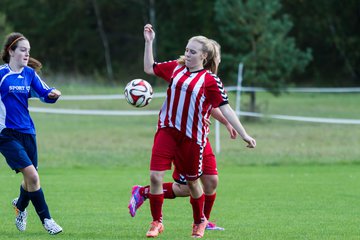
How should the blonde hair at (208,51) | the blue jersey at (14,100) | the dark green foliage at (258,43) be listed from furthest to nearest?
the dark green foliage at (258,43) → the blue jersey at (14,100) → the blonde hair at (208,51)

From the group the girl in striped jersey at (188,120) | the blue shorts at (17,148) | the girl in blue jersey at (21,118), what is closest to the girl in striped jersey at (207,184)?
the girl in striped jersey at (188,120)

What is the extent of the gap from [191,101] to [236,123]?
0.46 m

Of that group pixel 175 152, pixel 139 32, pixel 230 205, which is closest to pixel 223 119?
pixel 175 152

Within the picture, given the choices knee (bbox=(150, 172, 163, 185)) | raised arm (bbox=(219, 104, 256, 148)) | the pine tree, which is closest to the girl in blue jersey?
knee (bbox=(150, 172, 163, 185))

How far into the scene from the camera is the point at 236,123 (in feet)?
25.1

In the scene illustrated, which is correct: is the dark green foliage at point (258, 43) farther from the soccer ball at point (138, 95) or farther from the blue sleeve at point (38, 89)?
the soccer ball at point (138, 95)

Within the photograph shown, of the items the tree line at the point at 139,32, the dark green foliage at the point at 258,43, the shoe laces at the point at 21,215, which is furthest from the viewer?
the tree line at the point at 139,32

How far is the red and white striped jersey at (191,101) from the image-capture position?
7.68m

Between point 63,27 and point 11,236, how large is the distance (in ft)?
157

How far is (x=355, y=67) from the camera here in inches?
1804

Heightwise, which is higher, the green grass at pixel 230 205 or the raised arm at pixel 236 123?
the raised arm at pixel 236 123

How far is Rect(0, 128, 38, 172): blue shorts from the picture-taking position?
7992 millimetres

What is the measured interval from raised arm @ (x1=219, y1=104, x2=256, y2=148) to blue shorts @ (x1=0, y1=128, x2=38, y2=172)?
6.35 feet

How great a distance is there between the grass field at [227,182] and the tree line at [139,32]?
16376 mm
